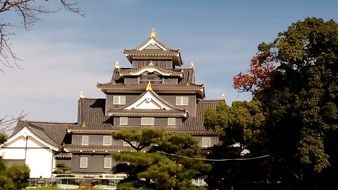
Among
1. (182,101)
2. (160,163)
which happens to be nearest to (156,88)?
(182,101)

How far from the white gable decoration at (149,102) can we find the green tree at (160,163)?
35.2 ft

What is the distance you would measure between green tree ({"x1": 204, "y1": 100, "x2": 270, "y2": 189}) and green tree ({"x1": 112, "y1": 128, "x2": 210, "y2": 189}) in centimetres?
341

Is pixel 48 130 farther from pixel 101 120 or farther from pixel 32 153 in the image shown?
pixel 101 120

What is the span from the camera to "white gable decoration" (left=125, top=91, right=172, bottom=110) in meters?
40.4

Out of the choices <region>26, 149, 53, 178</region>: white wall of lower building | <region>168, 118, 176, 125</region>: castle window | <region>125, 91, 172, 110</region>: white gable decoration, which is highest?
<region>125, 91, 172, 110</region>: white gable decoration

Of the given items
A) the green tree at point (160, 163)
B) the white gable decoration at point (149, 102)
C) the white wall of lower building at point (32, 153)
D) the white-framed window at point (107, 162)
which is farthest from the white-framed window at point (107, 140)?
the green tree at point (160, 163)

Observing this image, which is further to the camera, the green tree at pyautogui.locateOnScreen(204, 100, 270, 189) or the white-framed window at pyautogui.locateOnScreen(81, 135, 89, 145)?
the white-framed window at pyautogui.locateOnScreen(81, 135, 89, 145)

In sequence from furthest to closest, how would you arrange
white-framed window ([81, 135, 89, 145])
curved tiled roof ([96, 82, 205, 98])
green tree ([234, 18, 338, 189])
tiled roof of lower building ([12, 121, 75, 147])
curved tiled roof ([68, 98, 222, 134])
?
curved tiled roof ([96, 82, 205, 98])
tiled roof of lower building ([12, 121, 75, 147])
white-framed window ([81, 135, 89, 145])
curved tiled roof ([68, 98, 222, 134])
green tree ([234, 18, 338, 189])

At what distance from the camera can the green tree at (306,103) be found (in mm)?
23284

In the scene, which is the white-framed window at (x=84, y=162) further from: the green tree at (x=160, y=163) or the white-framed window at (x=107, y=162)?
the green tree at (x=160, y=163)

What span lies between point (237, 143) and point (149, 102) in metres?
9.37

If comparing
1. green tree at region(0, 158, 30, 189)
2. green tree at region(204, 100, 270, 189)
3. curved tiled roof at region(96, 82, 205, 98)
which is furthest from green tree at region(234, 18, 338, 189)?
curved tiled roof at region(96, 82, 205, 98)

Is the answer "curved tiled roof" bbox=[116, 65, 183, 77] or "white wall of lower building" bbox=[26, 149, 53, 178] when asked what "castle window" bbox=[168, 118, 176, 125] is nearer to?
"curved tiled roof" bbox=[116, 65, 183, 77]

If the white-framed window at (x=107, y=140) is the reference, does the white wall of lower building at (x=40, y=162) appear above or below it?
below
